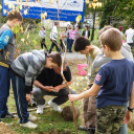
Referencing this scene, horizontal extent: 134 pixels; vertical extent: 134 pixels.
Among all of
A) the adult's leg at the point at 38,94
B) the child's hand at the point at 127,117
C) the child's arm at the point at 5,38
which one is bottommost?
the adult's leg at the point at 38,94

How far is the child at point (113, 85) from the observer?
168cm

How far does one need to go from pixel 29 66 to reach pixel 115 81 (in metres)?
1.21

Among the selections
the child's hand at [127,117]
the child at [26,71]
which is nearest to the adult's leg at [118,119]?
the child's hand at [127,117]

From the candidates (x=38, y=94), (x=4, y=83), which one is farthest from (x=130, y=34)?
(x=4, y=83)

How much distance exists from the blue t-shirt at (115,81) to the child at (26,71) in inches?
32.8

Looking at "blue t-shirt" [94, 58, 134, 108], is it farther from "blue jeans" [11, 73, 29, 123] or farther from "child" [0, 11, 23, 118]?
"child" [0, 11, 23, 118]

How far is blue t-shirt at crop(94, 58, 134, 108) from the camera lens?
1.68 meters

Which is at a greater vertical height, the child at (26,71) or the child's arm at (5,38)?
the child's arm at (5,38)

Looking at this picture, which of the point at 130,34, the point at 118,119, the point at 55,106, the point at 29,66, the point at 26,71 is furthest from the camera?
the point at 130,34

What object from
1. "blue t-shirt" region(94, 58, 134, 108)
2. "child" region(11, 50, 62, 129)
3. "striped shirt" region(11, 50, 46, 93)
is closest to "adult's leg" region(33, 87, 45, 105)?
"child" region(11, 50, 62, 129)

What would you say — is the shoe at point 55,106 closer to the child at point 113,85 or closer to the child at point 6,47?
the child at point 6,47

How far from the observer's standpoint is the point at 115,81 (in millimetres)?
1701

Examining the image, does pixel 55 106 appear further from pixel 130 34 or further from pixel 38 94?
pixel 130 34

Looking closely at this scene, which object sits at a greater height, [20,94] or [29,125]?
[20,94]
